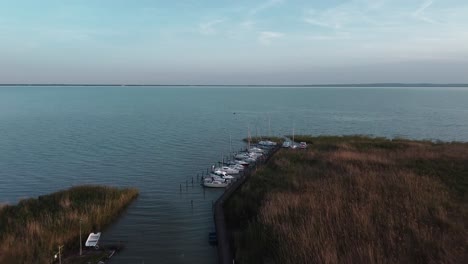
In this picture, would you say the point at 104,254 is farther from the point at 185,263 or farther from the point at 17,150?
the point at 17,150

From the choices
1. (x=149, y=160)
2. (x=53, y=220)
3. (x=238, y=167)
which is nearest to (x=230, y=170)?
(x=238, y=167)

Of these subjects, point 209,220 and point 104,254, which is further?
point 209,220

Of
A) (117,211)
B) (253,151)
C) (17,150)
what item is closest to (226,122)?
(253,151)

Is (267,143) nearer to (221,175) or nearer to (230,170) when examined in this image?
(230,170)

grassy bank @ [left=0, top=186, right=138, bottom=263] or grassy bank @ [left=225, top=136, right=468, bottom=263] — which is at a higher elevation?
grassy bank @ [left=225, top=136, right=468, bottom=263]

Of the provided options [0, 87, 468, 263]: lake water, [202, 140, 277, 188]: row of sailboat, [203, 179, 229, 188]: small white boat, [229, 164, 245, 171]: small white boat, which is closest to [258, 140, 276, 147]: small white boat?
[202, 140, 277, 188]: row of sailboat

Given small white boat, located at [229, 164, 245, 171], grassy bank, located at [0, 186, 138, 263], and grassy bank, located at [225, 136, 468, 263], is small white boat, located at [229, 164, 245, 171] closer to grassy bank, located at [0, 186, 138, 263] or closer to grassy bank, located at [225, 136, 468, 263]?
grassy bank, located at [0, 186, 138, 263]
